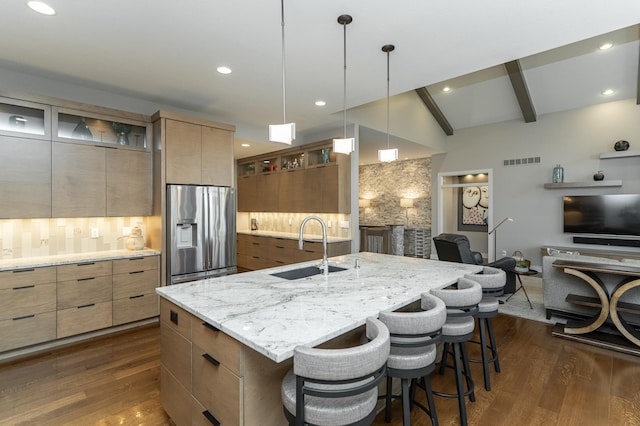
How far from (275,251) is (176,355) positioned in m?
4.07

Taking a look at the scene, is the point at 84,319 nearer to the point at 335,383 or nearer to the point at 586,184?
the point at 335,383

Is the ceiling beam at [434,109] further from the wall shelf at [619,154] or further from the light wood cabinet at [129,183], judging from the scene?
the light wood cabinet at [129,183]

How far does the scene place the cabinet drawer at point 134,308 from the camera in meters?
3.63

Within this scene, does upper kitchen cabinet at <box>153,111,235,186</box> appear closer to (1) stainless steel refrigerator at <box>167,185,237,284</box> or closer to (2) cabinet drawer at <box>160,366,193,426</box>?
(1) stainless steel refrigerator at <box>167,185,237,284</box>

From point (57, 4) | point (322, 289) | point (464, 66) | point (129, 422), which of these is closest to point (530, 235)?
point (464, 66)

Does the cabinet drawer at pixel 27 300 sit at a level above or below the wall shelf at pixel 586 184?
below

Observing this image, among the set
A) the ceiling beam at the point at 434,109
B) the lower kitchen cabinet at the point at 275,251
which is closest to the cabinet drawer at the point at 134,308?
the lower kitchen cabinet at the point at 275,251

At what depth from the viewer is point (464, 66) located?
10.9 ft

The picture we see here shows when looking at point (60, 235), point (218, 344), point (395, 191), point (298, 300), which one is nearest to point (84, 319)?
point (60, 235)

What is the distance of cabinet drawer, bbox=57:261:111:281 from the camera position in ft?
10.8

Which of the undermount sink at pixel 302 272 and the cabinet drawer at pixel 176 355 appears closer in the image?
the cabinet drawer at pixel 176 355

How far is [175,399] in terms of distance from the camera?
195 cm

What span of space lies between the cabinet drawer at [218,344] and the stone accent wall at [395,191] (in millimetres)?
8016

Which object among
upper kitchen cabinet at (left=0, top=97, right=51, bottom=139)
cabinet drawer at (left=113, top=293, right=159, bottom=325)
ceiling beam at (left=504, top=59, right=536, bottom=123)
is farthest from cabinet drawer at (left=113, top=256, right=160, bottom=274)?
ceiling beam at (left=504, top=59, right=536, bottom=123)
